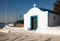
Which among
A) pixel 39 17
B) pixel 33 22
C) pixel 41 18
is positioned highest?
pixel 39 17

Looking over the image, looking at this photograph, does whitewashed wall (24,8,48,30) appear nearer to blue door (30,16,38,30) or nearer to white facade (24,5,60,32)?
white facade (24,5,60,32)

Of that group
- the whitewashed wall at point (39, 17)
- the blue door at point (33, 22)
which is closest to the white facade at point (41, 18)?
the whitewashed wall at point (39, 17)

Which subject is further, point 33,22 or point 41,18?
point 33,22

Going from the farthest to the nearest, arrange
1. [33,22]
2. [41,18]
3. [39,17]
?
[33,22]
[39,17]
[41,18]

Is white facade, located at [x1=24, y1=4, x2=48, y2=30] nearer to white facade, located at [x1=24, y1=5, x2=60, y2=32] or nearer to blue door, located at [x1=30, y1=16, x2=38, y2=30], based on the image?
white facade, located at [x1=24, y1=5, x2=60, y2=32]

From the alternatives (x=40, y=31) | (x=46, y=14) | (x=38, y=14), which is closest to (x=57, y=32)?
(x=40, y=31)

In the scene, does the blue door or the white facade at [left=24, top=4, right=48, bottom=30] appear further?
the blue door

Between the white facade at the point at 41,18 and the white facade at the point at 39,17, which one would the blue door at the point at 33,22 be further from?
the white facade at the point at 39,17

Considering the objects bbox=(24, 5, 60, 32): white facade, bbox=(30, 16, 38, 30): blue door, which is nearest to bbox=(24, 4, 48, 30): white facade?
bbox=(24, 5, 60, 32): white facade

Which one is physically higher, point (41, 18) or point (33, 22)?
point (41, 18)

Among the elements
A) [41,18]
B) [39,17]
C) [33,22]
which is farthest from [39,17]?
[33,22]

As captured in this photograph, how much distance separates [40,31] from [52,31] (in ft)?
7.87

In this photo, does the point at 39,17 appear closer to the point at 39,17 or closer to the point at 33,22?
the point at 39,17

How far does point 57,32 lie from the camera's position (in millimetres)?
16469
